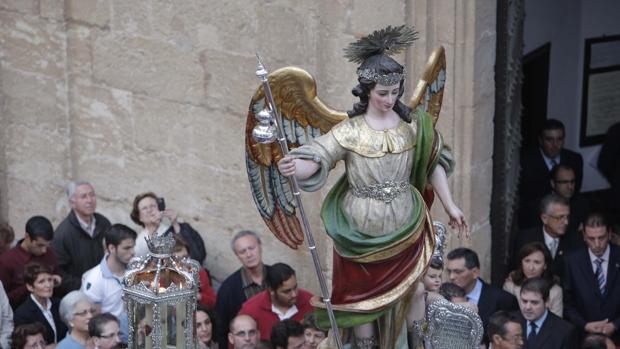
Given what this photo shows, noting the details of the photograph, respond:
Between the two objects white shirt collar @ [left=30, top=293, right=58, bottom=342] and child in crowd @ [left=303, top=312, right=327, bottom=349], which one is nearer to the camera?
child in crowd @ [left=303, top=312, right=327, bottom=349]

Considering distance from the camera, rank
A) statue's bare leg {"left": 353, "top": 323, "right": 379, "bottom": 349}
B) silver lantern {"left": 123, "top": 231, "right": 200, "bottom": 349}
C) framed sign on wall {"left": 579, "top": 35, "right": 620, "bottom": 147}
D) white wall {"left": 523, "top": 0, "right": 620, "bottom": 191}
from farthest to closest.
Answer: framed sign on wall {"left": 579, "top": 35, "right": 620, "bottom": 147}, white wall {"left": 523, "top": 0, "right": 620, "bottom": 191}, statue's bare leg {"left": 353, "top": 323, "right": 379, "bottom": 349}, silver lantern {"left": 123, "top": 231, "right": 200, "bottom": 349}

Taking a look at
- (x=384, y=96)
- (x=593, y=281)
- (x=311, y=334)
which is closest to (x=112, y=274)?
(x=311, y=334)

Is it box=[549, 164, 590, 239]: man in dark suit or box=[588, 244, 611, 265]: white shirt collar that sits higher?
box=[549, 164, 590, 239]: man in dark suit

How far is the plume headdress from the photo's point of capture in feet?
32.2

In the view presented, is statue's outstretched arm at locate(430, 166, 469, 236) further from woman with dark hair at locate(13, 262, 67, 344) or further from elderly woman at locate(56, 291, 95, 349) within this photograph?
woman with dark hair at locate(13, 262, 67, 344)

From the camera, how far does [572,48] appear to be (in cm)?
1725

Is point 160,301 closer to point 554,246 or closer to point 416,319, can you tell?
point 416,319

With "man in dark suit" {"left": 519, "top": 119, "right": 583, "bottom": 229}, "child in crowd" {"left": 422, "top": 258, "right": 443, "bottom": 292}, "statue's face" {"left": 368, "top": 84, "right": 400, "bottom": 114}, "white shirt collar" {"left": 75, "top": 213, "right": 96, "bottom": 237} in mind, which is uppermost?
"statue's face" {"left": 368, "top": 84, "right": 400, "bottom": 114}

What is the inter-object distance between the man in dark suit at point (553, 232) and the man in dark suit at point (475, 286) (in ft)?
2.85

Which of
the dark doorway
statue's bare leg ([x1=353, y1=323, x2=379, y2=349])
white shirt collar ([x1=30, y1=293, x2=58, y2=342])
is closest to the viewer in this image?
statue's bare leg ([x1=353, y1=323, x2=379, y2=349])

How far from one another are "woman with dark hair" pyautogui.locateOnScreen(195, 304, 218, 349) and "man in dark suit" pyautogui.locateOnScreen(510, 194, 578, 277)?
264cm

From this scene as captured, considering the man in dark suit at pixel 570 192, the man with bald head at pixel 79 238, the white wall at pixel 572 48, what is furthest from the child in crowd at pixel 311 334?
the white wall at pixel 572 48

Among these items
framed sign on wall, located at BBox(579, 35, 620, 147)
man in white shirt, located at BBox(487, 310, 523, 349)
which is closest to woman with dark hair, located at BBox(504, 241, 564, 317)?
man in white shirt, located at BBox(487, 310, 523, 349)

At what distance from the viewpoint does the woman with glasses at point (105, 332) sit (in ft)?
40.2
